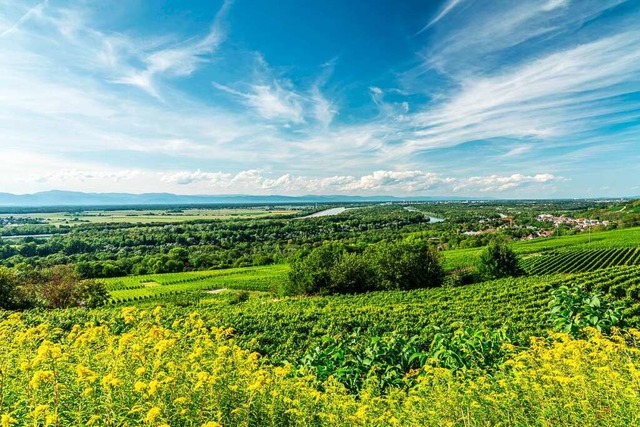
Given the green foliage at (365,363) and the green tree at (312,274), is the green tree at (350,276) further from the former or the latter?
the green foliage at (365,363)

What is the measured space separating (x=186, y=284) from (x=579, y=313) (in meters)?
63.8

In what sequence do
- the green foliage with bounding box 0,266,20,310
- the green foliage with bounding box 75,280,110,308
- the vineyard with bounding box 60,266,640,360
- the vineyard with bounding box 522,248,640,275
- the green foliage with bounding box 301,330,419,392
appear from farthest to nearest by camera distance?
the vineyard with bounding box 522,248,640,275 < the green foliage with bounding box 75,280,110,308 < the green foliage with bounding box 0,266,20,310 < the vineyard with bounding box 60,266,640,360 < the green foliage with bounding box 301,330,419,392

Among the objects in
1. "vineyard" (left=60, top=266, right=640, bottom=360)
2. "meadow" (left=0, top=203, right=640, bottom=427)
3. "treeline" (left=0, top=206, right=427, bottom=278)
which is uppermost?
"meadow" (left=0, top=203, right=640, bottom=427)

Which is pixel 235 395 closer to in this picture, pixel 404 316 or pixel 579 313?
pixel 579 313

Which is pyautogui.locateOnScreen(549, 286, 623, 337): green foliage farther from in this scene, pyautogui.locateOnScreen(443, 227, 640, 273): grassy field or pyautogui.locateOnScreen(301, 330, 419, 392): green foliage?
pyautogui.locateOnScreen(443, 227, 640, 273): grassy field

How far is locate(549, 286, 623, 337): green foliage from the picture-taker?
26.3ft

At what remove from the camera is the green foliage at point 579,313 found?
8.03m

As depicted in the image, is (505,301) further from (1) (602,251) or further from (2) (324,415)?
(1) (602,251)

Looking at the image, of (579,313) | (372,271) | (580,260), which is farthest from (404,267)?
(579,313)

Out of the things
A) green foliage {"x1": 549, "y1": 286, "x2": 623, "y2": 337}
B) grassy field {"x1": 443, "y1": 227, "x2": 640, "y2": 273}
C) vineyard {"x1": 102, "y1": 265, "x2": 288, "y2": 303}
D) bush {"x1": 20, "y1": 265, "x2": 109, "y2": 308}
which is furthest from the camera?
grassy field {"x1": 443, "y1": 227, "x2": 640, "y2": 273}

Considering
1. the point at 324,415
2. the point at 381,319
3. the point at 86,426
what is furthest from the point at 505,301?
→ the point at 86,426

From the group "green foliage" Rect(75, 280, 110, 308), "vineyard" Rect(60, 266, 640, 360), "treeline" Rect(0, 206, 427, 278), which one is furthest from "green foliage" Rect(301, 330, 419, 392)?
"treeline" Rect(0, 206, 427, 278)

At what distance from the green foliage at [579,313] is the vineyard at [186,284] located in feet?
168

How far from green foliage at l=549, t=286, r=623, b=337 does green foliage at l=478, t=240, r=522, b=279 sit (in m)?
48.2
